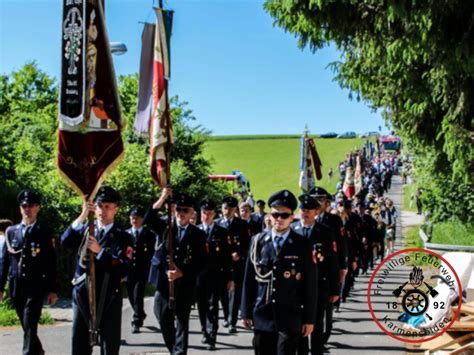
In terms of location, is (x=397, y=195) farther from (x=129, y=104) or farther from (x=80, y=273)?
(x=80, y=273)

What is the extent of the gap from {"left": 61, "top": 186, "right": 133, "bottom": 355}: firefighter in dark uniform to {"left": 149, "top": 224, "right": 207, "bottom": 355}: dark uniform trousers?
4.35ft

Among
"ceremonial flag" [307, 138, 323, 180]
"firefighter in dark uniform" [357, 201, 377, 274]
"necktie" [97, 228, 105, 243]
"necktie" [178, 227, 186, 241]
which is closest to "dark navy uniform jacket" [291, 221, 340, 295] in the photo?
"necktie" [178, 227, 186, 241]

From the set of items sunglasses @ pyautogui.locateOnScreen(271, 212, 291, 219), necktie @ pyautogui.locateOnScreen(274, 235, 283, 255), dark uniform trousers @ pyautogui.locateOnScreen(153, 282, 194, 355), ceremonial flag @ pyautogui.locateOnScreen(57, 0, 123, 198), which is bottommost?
dark uniform trousers @ pyautogui.locateOnScreen(153, 282, 194, 355)

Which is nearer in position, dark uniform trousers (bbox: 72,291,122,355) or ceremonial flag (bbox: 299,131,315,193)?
dark uniform trousers (bbox: 72,291,122,355)

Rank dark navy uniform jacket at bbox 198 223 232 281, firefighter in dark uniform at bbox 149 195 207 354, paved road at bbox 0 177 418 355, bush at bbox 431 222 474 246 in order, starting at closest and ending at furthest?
firefighter in dark uniform at bbox 149 195 207 354 → paved road at bbox 0 177 418 355 → dark navy uniform jacket at bbox 198 223 232 281 → bush at bbox 431 222 474 246

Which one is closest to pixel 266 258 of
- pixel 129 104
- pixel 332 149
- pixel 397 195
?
pixel 129 104

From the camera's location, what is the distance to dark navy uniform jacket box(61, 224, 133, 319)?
6.62m

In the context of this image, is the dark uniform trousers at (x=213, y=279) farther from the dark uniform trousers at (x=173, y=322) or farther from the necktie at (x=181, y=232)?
the dark uniform trousers at (x=173, y=322)

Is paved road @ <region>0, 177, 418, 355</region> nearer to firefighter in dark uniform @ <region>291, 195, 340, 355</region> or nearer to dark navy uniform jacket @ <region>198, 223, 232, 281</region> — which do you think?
dark navy uniform jacket @ <region>198, 223, 232, 281</region>

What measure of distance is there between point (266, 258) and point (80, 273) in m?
1.81

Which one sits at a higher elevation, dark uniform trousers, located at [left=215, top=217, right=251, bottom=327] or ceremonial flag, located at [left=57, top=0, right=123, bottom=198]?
ceremonial flag, located at [left=57, top=0, right=123, bottom=198]

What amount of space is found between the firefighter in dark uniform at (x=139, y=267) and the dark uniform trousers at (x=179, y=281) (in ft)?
8.38

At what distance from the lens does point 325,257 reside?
830cm

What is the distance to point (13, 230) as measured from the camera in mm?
8203
